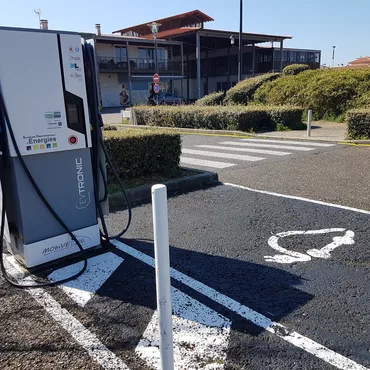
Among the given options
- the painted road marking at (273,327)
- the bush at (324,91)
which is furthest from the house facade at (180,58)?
the painted road marking at (273,327)

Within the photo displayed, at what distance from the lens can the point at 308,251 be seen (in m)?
3.98

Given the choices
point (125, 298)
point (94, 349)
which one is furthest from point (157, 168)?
point (94, 349)

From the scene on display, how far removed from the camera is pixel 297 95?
19.5 metres

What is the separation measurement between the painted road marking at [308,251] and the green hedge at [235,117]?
10.7 metres

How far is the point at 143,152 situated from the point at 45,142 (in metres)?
3.27

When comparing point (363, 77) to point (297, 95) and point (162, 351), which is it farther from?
point (162, 351)

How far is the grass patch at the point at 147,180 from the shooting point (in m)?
6.16

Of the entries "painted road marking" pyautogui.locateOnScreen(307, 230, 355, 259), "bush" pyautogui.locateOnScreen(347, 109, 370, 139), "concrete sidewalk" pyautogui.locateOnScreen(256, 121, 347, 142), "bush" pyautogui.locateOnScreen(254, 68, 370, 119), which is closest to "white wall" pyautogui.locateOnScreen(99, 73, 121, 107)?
"bush" pyautogui.locateOnScreen(254, 68, 370, 119)

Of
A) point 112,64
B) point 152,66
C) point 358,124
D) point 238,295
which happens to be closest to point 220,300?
point 238,295

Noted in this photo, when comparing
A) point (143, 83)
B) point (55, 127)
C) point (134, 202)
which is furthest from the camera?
point (143, 83)

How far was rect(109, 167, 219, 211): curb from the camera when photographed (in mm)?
5781

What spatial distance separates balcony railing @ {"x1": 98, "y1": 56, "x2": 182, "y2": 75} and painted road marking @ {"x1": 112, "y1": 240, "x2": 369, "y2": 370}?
130 ft

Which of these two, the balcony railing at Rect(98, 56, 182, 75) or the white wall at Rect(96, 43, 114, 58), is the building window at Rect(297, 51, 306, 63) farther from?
the white wall at Rect(96, 43, 114, 58)

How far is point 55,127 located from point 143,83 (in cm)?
4198
